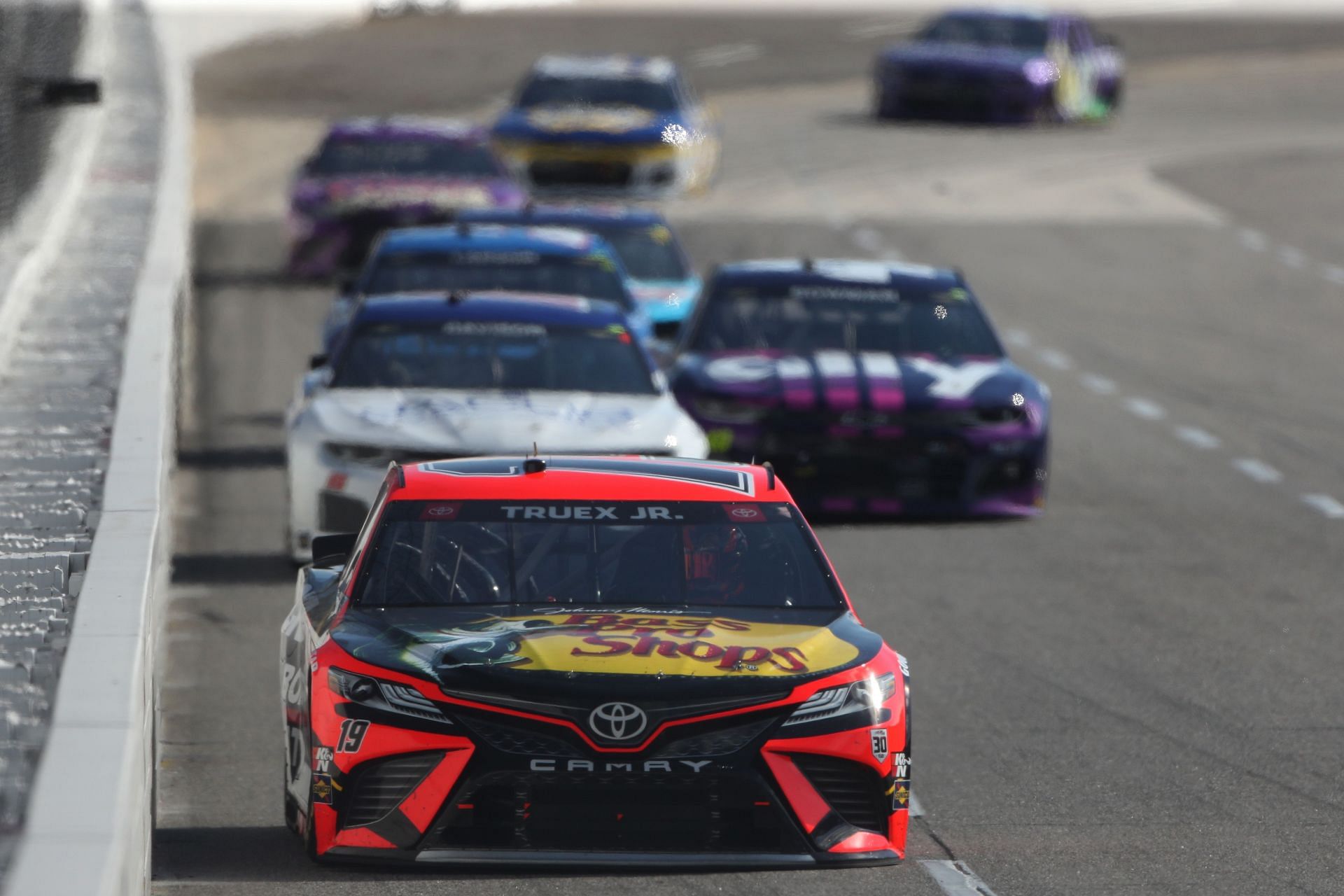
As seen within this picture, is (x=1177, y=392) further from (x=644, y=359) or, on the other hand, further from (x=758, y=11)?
(x=758, y=11)

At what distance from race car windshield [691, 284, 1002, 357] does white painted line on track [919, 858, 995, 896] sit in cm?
758

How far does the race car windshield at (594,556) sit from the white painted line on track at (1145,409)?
11.3m

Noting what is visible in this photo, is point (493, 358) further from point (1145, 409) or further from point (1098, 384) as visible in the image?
point (1098, 384)

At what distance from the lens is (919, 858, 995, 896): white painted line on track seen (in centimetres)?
766

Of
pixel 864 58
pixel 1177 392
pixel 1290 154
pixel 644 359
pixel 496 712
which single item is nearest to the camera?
pixel 496 712

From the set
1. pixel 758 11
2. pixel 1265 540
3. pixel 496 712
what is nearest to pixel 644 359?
pixel 1265 540

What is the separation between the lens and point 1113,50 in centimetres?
3712

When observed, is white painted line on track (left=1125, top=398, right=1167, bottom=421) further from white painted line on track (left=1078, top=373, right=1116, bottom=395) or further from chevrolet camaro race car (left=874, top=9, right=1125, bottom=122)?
chevrolet camaro race car (left=874, top=9, right=1125, bottom=122)

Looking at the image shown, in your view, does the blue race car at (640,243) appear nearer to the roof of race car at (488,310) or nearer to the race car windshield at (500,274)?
the race car windshield at (500,274)

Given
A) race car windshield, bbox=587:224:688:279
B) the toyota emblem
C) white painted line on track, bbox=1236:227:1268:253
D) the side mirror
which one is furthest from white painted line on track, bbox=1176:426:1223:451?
the toyota emblem

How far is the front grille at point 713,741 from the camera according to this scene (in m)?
7.13

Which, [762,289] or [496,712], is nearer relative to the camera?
[496,712]

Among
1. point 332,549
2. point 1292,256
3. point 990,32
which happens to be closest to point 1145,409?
point 1292,256

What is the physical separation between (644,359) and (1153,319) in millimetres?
11450
